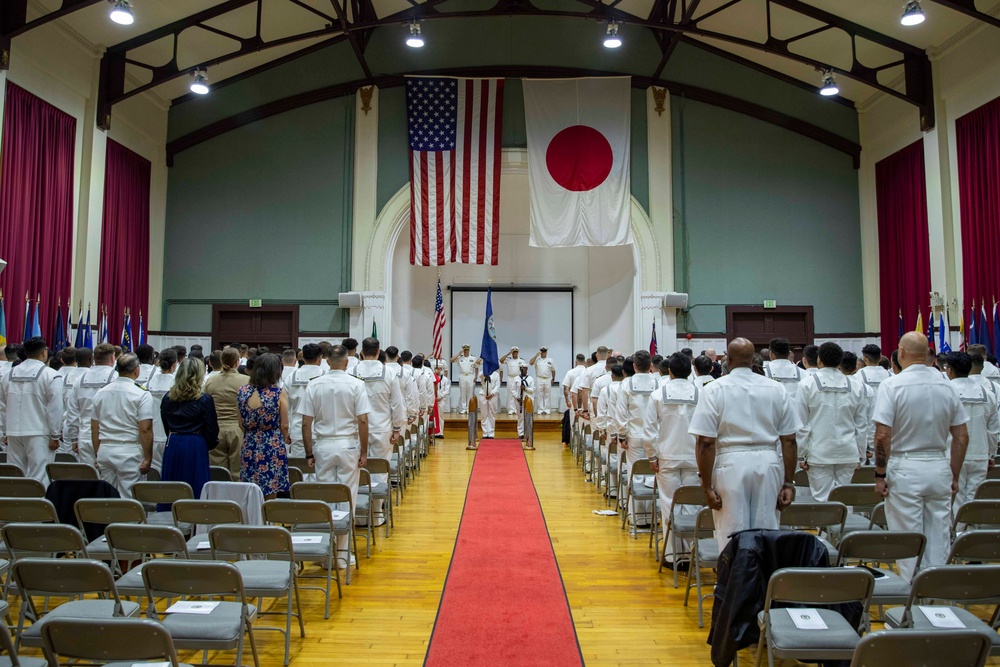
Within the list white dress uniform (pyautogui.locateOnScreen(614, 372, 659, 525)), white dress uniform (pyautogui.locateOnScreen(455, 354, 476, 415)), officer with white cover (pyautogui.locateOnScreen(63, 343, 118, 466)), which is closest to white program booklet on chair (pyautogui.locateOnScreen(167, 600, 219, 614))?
officer with white cover (pyautogui.locateOnScreen(63, 343, 118, 466))

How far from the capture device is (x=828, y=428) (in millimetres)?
5500

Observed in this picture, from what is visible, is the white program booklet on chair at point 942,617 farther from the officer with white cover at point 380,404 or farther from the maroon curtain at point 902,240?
the maroon curtain at point 902,240

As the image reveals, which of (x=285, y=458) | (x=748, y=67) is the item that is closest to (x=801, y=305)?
(x=748, y=67)

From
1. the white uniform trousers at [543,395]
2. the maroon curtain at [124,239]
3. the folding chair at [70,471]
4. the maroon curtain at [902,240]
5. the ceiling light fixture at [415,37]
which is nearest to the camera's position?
the folding chair at [70,471]

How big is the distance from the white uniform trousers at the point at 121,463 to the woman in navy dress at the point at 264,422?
3.11ft

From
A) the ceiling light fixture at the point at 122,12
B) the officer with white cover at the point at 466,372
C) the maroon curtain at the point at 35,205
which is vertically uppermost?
the ceiling light fixture at the point at 122,12

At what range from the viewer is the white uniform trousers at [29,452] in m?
6.01

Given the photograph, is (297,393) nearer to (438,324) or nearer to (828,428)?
(828,428)

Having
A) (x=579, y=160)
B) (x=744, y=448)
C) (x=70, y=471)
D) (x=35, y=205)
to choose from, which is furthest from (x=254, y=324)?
(x=744, y=448)

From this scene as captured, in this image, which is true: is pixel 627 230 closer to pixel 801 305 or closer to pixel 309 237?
pixel 801 305

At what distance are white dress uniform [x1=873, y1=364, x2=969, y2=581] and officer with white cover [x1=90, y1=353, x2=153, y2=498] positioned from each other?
4990 mm

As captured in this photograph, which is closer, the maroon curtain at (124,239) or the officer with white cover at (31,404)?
the officer with white cover at (31,404)

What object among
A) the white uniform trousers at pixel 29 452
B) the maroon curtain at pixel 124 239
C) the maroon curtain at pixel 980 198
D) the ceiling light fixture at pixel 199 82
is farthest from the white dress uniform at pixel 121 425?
the maroon curtain at pixel 980 198

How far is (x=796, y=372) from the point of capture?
20.4 feet
